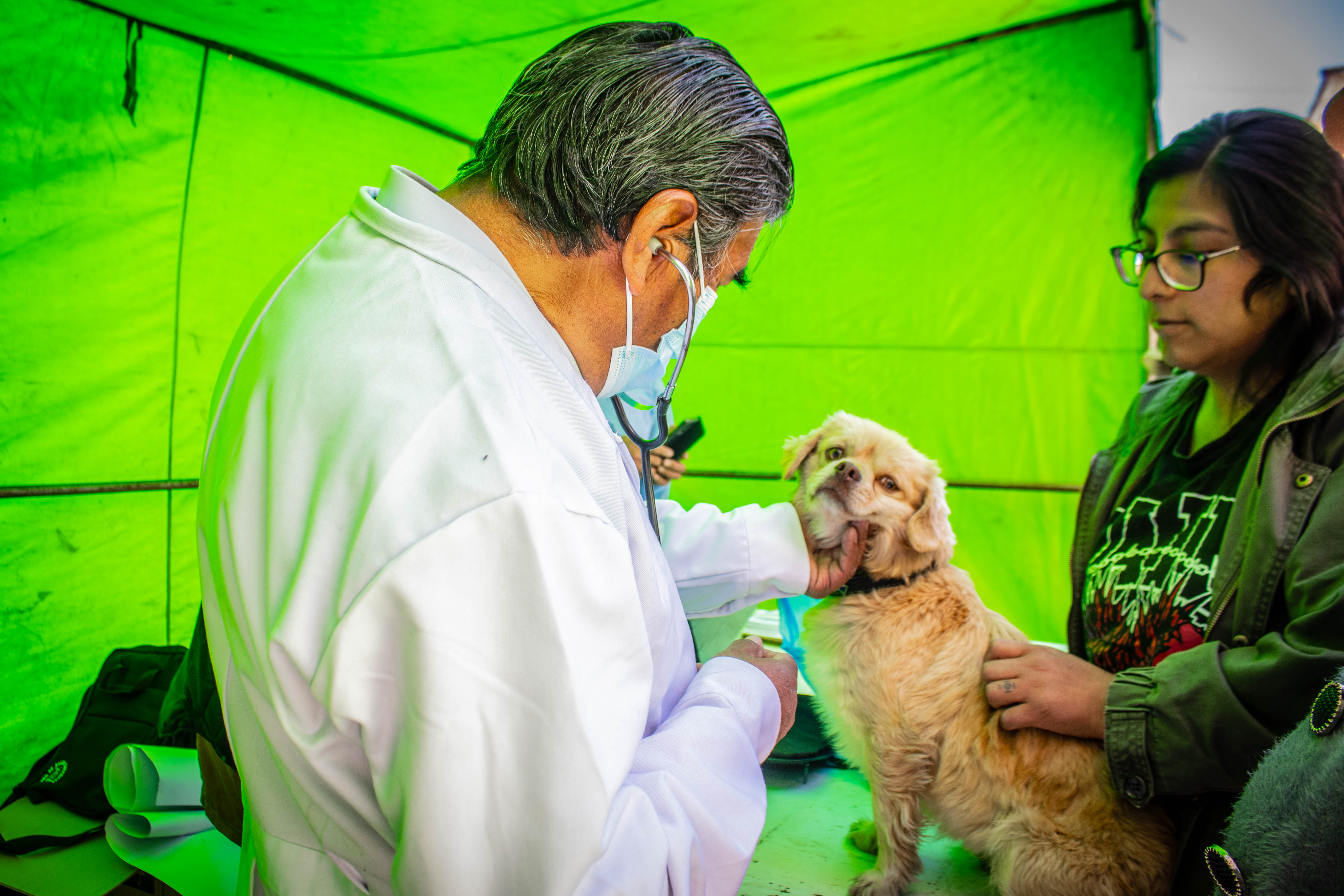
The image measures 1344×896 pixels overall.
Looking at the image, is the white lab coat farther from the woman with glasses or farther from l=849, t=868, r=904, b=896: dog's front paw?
l=849, t=868, r=904, b=896: dog's front paw

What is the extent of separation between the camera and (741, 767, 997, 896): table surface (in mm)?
2041

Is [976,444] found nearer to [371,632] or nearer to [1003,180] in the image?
[1003,180]

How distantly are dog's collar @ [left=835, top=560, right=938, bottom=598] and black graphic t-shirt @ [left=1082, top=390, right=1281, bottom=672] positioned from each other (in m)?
0.50

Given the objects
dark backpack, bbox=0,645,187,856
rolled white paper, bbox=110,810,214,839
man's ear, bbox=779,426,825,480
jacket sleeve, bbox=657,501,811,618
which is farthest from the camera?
man's ear, bbox=779,426,825,480

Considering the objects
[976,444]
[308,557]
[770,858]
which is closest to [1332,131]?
[976,444]

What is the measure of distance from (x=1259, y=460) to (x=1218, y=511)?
0.20m

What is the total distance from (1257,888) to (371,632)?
53.1 inches

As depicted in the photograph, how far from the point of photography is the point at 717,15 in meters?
2.75

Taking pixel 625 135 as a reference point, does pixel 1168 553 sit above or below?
below

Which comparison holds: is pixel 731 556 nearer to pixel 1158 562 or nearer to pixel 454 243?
pixel 1158 562

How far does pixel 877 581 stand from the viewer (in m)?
2.44

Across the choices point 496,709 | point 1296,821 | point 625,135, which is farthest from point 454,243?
point 1296,821

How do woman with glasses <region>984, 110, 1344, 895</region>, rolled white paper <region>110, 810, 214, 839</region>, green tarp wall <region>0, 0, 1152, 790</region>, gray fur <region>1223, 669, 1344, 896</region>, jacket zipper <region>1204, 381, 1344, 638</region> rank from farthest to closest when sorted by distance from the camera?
green tarp wall <region>0, 0, 1152, 790</region> → rolled white paper <region>110, 810, 214, 839</region> → jacket zipper <region>1204, 381, 1344, 638</region> → woman with glasses <region>984, 110, 1344, 895</region> → gray fur <region>1223, 669, 1344, 896</region>

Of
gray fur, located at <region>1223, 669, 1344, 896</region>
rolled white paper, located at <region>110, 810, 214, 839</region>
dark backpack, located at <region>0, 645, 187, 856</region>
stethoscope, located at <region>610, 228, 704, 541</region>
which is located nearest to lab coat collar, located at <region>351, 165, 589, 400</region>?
stethoscope, located at <region>610, 228, 704, 541</region>
